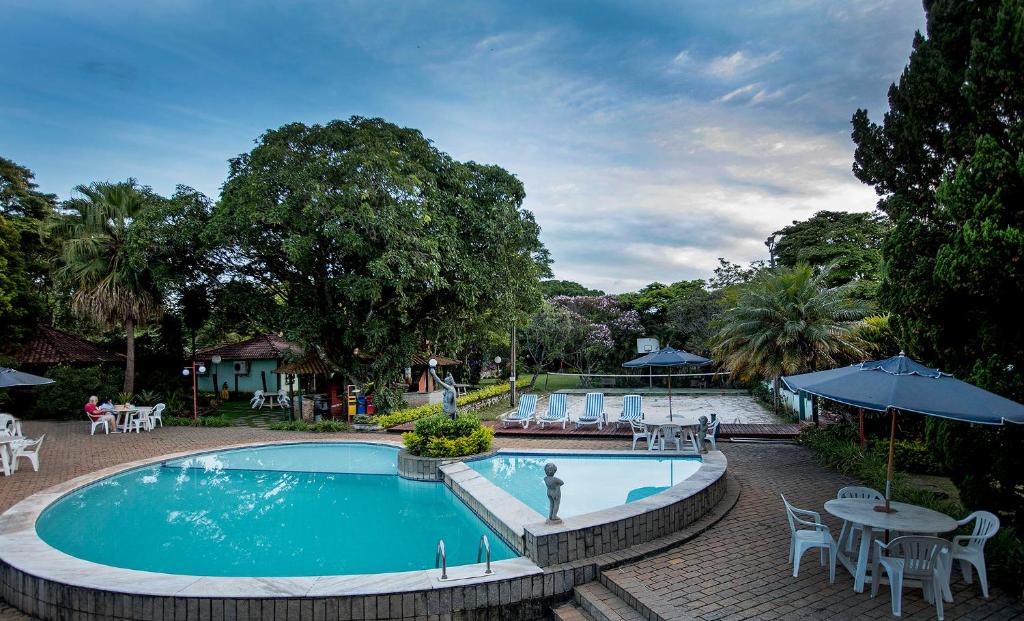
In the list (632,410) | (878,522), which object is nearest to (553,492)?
(878,522)

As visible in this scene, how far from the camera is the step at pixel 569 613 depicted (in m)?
4.78

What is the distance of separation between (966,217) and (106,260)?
2308 centimetres

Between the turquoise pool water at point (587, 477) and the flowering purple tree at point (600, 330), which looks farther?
the flowering purple tree at point (600, 330)

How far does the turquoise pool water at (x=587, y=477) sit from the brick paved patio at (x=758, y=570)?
130 cm

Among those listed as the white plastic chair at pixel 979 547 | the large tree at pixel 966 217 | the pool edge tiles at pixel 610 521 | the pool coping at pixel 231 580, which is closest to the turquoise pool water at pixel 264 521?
the pool edge tiles at pixel 610 521

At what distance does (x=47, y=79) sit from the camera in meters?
12.6

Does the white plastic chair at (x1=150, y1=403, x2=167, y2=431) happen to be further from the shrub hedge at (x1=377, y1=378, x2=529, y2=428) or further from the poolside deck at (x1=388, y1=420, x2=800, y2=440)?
the poolside deck at (x1=388, y1=420, x2=800, y2=440)

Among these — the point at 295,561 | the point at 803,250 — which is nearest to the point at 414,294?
the point at 295,561

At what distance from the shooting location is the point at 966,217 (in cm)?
548

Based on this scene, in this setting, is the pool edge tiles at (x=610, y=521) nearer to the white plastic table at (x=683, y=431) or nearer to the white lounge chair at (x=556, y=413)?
the white plastic table at (x=683, y=431)

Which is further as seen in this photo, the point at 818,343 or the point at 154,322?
the point at 154,322

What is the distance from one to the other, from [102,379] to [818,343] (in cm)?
2328

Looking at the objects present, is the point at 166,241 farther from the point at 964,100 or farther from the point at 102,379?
the point at 964,100

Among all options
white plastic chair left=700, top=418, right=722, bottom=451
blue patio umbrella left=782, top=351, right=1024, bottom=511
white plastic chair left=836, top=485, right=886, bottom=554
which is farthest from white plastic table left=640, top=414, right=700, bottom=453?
blue patio umbrella left=782, top=351, right=1024, bottom=511
